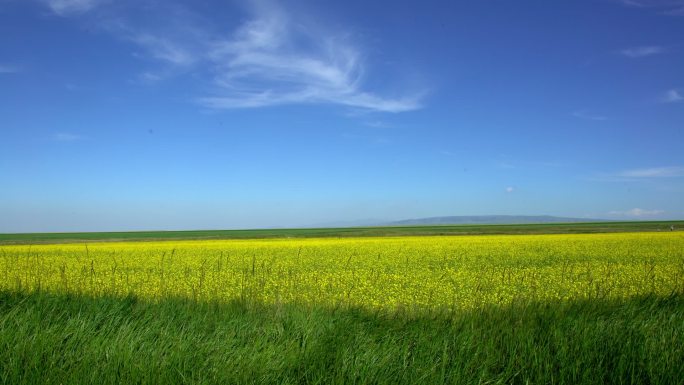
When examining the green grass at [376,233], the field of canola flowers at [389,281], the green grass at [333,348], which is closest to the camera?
the green grass at [333,348]

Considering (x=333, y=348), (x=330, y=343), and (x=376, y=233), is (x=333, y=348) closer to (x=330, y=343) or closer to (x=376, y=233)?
(x=330, y=343)

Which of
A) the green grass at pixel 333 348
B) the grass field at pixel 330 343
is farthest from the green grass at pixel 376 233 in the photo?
the green grass at pixel 333 348

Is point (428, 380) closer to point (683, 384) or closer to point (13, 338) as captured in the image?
point (683, 384)

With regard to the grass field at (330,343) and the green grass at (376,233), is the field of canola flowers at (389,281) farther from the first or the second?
the green grass at (376,233)

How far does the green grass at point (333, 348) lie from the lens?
4004mm

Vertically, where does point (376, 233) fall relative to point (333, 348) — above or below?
below

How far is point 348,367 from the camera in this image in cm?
413

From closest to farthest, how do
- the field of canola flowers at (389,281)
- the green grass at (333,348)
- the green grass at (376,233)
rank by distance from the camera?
the green grass at (333,348) → the field of canola flowers at (389,281) → the green grass at (376,233)

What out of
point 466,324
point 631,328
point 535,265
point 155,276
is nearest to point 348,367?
point 466,324

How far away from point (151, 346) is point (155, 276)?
11675 mm

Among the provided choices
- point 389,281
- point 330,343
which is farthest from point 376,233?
point 330,343

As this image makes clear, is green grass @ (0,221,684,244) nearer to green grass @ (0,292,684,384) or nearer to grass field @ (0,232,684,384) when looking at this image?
grass field @ (0,232,684,384)

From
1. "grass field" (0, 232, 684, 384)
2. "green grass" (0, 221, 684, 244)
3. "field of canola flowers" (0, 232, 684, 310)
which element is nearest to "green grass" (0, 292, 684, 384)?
"grass field" (0, 232, 684, 384)

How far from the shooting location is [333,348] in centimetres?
459
